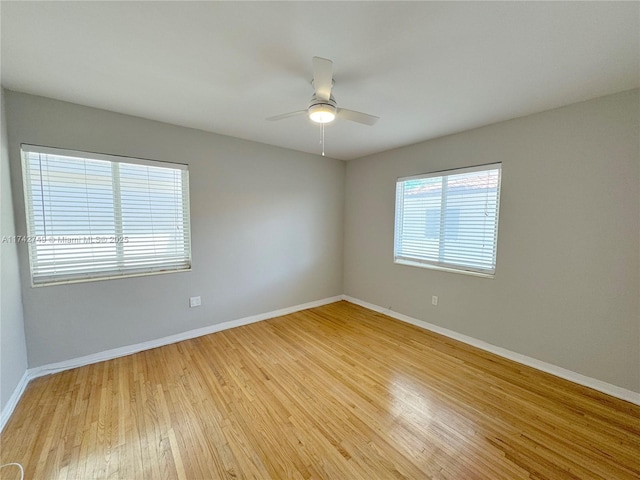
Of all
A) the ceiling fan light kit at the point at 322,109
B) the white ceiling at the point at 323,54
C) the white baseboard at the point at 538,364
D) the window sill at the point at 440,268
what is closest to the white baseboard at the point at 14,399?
the white ceiling at the point at 323,54

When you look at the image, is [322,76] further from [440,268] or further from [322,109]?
[440,268]

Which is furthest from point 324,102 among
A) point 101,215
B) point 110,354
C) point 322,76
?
point 110,354

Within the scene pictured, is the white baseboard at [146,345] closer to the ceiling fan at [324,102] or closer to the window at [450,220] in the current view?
the window at [450,220]

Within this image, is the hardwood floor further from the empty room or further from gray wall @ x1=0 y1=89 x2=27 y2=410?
gray wall @ x1=0 y1=89 x2=27 y2=410

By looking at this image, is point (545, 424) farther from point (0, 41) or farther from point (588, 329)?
point (0, 41)

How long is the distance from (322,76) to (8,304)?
2.82 m

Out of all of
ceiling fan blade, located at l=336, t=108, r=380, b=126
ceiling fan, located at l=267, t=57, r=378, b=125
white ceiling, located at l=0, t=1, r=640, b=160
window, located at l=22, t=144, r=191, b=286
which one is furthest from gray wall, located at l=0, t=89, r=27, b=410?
ceiling fan blade, located at l=336, t=108, r=380, b=126

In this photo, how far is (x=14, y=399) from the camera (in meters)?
1.83

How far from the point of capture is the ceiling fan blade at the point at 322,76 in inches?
53.2

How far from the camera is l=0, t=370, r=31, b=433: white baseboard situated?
64.8 inches

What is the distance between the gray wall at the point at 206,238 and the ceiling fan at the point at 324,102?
162cm

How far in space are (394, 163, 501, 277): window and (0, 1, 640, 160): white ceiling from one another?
76 cm

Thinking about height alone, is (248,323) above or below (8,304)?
below

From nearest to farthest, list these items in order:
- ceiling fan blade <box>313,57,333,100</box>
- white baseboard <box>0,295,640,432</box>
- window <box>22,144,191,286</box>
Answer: ceiling fan blade <box>313,57,333,100</box> → white baseboard <box>0,295,640,432</box> → window <box>22,144,191,286</box>
